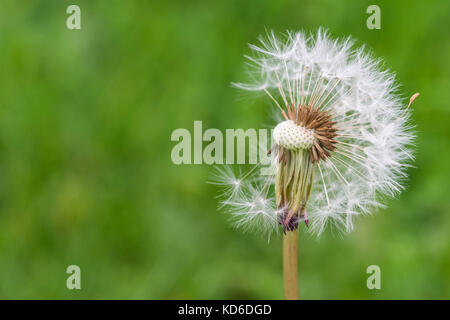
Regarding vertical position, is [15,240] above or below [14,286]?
above

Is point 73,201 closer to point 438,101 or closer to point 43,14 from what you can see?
point 43,14

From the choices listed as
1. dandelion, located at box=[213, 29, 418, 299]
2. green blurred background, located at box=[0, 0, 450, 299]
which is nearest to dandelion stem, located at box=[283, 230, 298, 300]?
dandelion, located at box=[213, 29, 418, 299]

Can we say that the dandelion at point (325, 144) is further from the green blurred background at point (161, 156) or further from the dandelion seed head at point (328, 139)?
the green blurred background at point (161, 156)

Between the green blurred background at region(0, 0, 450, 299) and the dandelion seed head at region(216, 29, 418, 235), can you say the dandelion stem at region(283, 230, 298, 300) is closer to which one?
the dandelion seed head at region(216, 29, 418, 235)

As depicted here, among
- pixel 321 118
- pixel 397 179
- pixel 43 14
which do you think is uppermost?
pixel 43 14

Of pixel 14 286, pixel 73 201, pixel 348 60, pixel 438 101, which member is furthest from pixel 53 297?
pixel 438 101

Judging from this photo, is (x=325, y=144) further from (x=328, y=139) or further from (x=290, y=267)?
(x=290, y=267)
